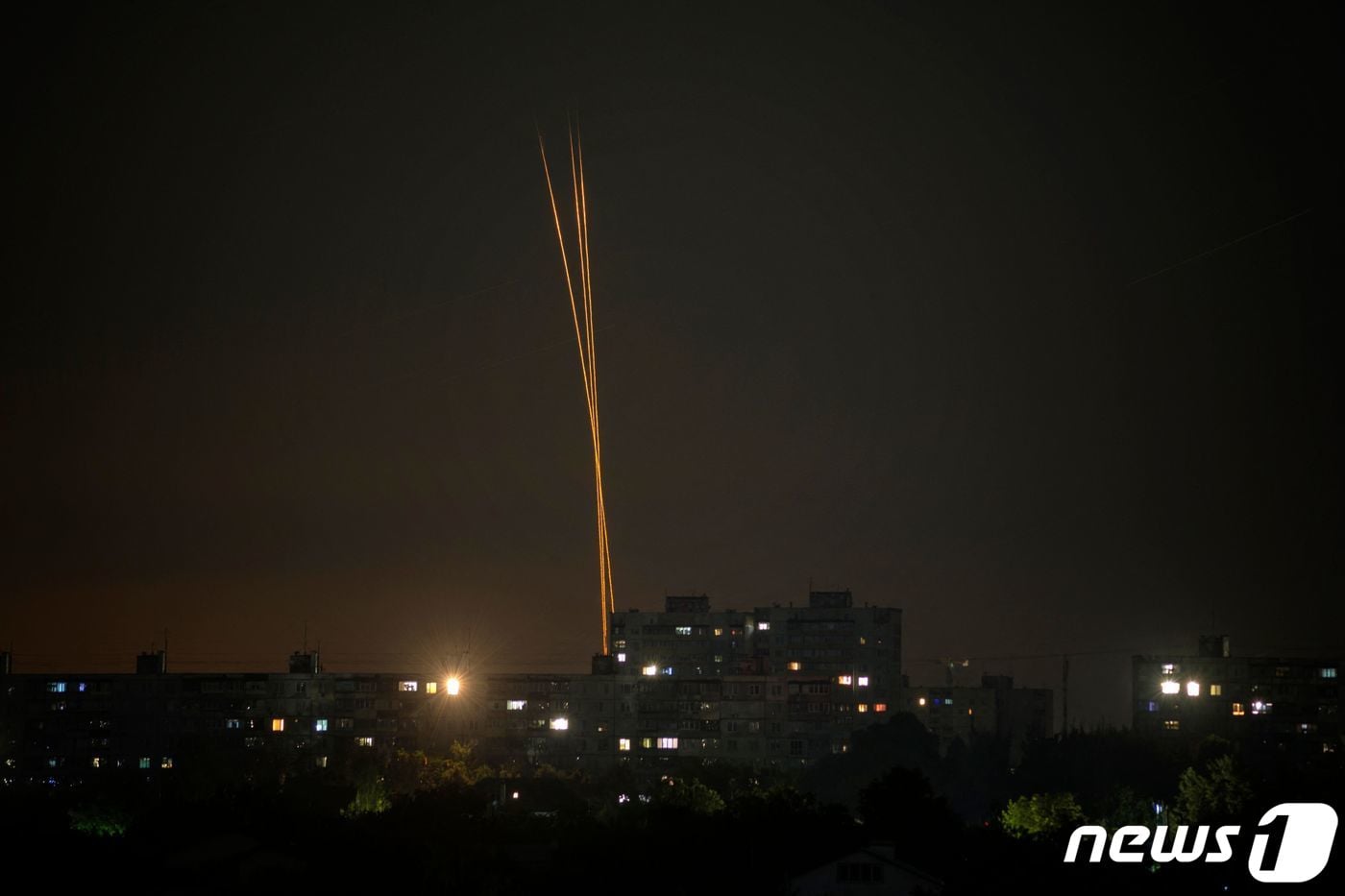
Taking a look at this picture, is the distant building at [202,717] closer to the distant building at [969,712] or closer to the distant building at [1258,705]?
the distant building at [969,712]

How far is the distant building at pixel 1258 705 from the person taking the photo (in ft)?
502

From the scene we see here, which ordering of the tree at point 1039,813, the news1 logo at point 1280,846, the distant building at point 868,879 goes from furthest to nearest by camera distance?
the tree at point 1039,813, the distant building at point 868,879, the news1 logo at point 1280,846

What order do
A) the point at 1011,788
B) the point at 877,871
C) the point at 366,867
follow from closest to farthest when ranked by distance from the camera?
the point at 877,871 < the point at 366,867 < the point at 1011,788

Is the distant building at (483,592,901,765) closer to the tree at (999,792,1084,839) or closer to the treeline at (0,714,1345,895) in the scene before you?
the treeline at (0,714,1345,895)

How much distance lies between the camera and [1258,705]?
15388cm

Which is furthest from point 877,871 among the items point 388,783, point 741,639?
point 741,639

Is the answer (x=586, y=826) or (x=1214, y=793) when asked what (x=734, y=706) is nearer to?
(x=1214, y=793)

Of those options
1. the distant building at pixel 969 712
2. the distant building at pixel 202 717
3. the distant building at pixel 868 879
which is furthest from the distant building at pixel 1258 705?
the distant building at pixel 868 879

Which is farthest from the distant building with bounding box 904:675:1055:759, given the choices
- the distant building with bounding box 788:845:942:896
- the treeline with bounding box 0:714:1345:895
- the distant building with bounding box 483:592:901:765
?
the distant building with bounding box 788:845:942:896

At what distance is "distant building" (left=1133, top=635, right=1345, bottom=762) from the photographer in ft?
502

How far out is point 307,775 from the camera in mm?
125125

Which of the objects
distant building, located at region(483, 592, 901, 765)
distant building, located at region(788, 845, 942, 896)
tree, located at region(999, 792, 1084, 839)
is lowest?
distant building, located at region(788, 845, 942, 896)

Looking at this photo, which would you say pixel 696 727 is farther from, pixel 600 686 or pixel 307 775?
pixel 307 775

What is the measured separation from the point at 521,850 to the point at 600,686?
7886 cm
